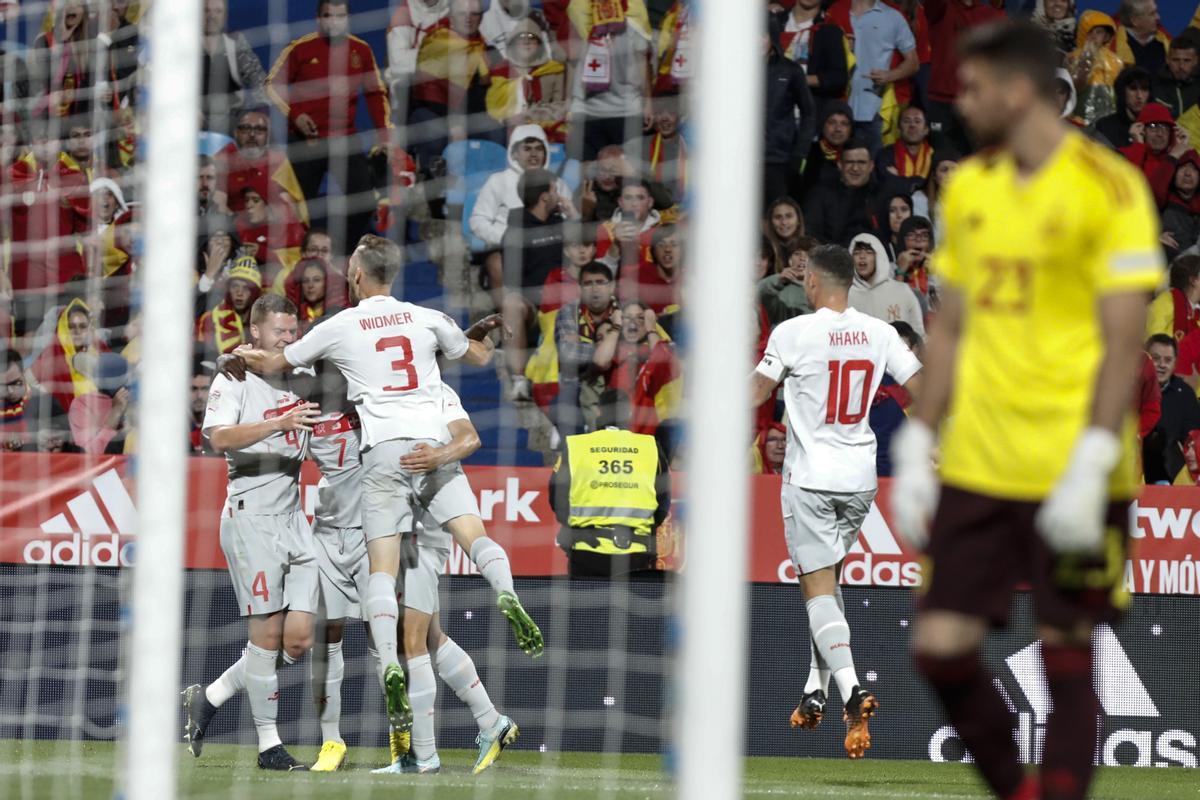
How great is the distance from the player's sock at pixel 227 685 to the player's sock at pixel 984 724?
16.3 feet

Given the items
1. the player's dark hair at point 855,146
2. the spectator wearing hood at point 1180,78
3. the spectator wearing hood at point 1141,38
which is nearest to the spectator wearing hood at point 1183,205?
the spectator wearing hood at point 1180,78

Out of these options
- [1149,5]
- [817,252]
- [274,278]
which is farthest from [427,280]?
[1149,5]

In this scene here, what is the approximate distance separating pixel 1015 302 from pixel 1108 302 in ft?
0.85

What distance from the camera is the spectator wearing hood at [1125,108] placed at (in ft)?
42.7

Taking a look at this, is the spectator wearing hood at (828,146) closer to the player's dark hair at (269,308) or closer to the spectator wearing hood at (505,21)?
the spectator wearing hood at (505,21)

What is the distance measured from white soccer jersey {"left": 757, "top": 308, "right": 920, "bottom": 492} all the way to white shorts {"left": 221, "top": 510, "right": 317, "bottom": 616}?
2303 millimetres

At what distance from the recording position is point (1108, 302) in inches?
139

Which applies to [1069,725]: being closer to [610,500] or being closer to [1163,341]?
[610,500]

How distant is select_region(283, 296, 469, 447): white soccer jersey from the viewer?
7.44m

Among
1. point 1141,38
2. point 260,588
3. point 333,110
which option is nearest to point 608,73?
point 333,110

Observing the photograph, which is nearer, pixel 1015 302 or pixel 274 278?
pixel 1015 302

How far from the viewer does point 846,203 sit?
12.2m

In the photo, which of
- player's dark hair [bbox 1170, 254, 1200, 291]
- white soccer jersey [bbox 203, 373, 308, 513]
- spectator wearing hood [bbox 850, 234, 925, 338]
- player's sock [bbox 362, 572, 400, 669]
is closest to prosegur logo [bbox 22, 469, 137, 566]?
white soccer jersey [bbox 203, 373, 308, 513]

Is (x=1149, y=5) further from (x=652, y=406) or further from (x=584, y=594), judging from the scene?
(x=584, y=594)
